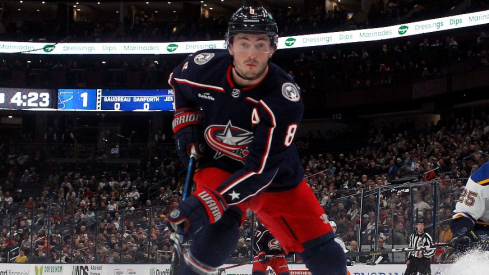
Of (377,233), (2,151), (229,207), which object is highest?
(229,207)

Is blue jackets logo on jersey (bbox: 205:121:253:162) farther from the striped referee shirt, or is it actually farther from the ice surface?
the striped referee shirt

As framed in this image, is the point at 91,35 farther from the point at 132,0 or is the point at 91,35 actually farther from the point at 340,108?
the point at 340,108

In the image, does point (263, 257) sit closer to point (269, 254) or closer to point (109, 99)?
point (269, 254)

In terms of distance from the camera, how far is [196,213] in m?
3.08

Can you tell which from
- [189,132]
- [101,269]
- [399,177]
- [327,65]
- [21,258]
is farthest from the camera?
[327,65]

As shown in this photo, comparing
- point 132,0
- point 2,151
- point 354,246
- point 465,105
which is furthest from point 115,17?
point 354,246

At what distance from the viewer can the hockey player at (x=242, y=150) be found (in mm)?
3318

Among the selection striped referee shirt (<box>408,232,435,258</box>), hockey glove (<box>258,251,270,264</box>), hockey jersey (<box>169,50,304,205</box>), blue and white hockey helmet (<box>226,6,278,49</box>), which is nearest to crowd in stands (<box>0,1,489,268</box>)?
striped referee shirt (<box>408,232,435,258</box>)

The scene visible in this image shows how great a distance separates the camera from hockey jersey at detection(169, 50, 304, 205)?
10.9ft

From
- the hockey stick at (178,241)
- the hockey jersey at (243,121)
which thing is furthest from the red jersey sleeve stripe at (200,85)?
the hockey stick at (178,241)

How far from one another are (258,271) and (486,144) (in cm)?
850

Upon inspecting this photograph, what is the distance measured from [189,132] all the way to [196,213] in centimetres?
70

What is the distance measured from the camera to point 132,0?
29.9 m

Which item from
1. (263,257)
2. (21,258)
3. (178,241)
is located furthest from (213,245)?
(21,258)
